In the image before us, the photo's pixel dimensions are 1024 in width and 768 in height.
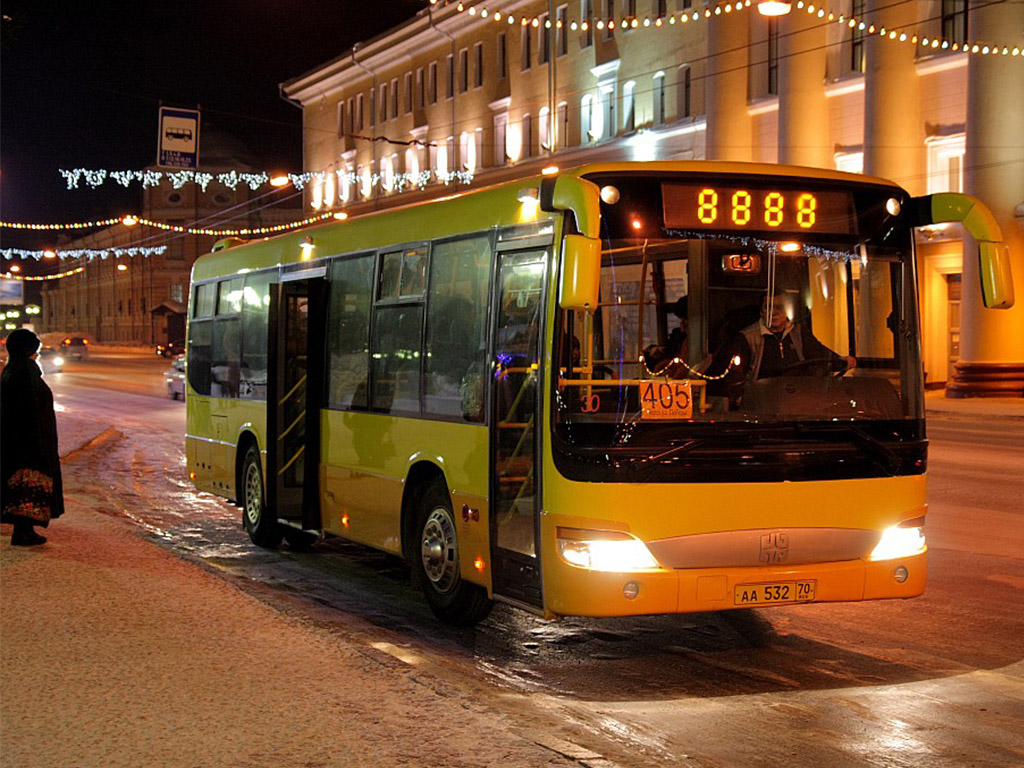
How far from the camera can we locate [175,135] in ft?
108

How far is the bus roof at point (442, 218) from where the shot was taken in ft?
26.8

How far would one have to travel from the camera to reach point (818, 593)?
793cm

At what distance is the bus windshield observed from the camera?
25.7ft

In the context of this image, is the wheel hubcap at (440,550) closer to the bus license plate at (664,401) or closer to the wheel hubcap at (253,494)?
the bus license plate at (664,401)

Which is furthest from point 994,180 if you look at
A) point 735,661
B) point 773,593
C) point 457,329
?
point 773,593

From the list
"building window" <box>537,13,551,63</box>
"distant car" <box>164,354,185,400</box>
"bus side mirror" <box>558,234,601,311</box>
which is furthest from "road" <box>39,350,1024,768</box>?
"building window" <box>537,13,551,63</box>

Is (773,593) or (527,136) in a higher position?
(527,136)

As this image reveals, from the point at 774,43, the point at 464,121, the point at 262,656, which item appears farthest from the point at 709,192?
the point at 464,121

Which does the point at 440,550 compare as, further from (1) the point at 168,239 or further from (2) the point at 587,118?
(1) the point at 168,239

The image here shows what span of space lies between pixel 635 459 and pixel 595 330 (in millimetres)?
728

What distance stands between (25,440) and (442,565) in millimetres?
4154

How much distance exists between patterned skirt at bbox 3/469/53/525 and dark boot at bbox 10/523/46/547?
0.33 feet

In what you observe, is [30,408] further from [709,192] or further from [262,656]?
[709,192]

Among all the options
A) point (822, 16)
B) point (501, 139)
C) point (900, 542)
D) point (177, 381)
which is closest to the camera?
point (900, 542)
